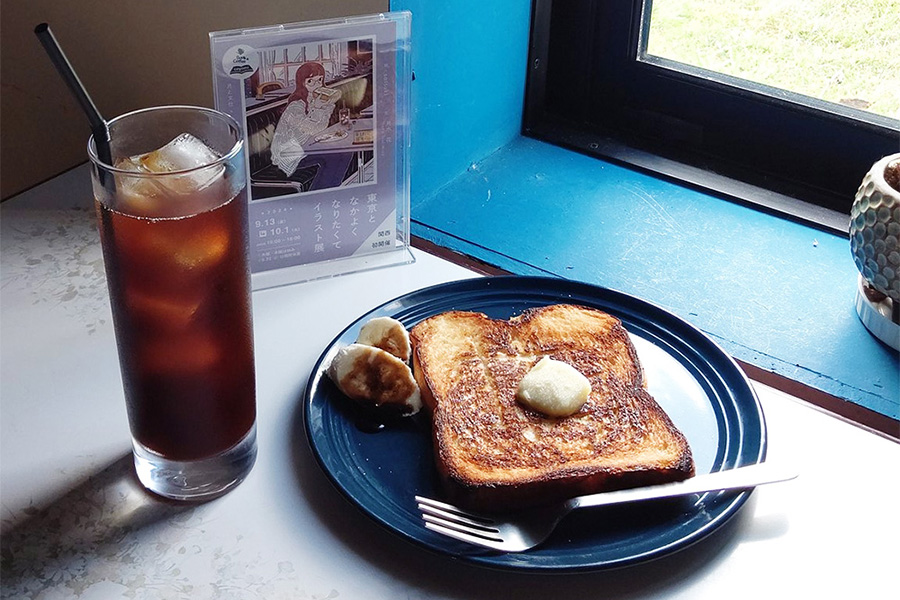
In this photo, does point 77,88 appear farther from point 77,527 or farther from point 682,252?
point 682,252

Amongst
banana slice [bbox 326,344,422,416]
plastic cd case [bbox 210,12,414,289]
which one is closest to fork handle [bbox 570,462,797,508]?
banana slice [bbox 326,344,422,416]

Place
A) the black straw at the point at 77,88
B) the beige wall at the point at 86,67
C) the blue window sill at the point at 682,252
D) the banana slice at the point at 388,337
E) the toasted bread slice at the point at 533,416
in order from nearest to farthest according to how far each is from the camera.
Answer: the black straw at the point at 77,88 < the toasted bread slice at the point at 533,416 < the banana slice at the point at 388,337 < the blue window sill at the point at 682,252 < the beige wall at the point at 86,67

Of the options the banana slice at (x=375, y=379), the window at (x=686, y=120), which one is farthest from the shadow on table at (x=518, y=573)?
the window at (x=686, y=120)

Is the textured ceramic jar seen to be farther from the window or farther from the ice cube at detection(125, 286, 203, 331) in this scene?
the ice cube at detection(125, 286, 203, 331)

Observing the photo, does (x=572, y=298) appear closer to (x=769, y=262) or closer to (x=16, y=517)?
(x=769, y=262)

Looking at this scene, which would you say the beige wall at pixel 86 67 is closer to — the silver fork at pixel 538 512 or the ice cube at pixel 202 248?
the ice cube at pixel 202 248

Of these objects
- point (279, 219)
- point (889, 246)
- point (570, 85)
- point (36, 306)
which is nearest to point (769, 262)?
point (889, 246)
